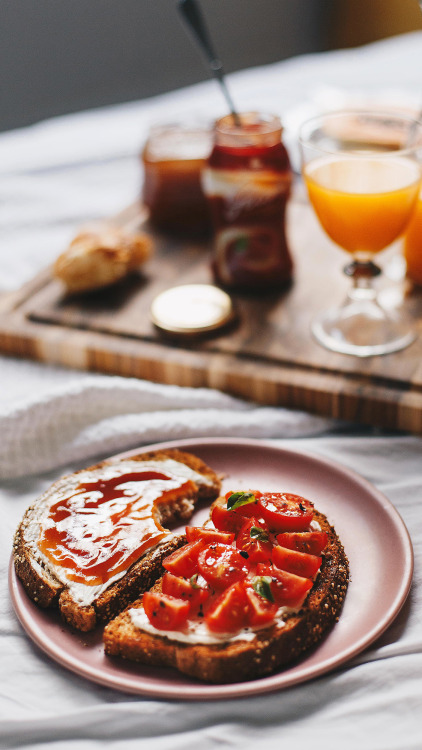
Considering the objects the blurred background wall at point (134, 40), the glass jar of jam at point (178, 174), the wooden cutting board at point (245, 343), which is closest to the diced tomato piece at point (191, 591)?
the wooden cutting board at point (245, 343)

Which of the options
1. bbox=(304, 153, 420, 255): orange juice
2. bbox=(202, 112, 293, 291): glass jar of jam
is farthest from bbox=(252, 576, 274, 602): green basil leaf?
bbox=(202, 112, 293, 291): glass jar of jam

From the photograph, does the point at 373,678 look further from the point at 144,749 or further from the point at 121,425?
the point at 121,425

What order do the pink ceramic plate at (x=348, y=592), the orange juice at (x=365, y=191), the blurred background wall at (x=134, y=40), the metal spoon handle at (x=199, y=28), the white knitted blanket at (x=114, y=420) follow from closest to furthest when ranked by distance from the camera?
the pink ceramic plate at (x=348, y=592), the white knitted blanket at (x=114, y=420), the orange juice at (x=365, y=191), the metal spoon handle at (x=199, y=28), the blurred background wall at (x=134, y=40)

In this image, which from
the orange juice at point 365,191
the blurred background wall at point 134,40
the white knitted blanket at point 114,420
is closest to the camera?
the white knitted blanket at point 114,420

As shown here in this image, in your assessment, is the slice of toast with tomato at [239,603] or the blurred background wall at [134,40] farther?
the blurred background wall at [134,40]

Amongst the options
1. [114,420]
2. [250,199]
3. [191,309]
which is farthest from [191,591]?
[250,199]

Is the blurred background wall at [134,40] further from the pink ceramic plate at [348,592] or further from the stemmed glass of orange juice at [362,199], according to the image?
the pink ceramic plate at [348,592]

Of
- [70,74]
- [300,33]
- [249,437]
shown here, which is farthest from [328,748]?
[300,33]
